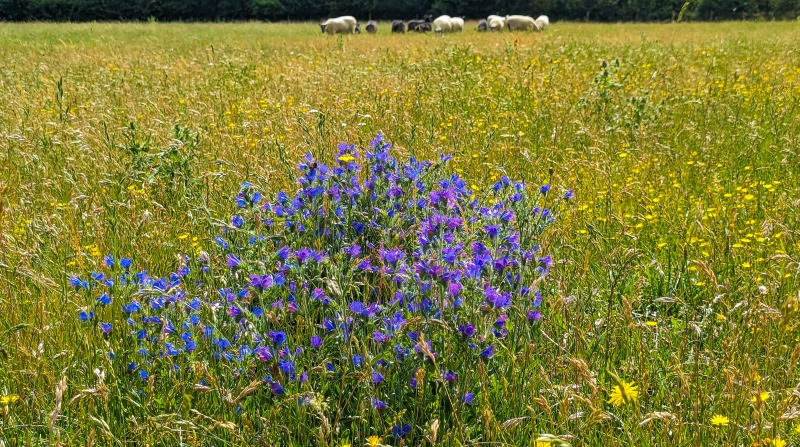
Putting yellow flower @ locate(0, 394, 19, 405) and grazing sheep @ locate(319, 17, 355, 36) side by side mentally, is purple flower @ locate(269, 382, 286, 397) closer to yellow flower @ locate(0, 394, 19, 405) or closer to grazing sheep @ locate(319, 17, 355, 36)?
yellow flower @ locate(0, 394, 19, 405)

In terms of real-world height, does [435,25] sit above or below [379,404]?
above

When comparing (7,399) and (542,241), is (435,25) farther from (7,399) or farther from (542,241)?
(7,399)

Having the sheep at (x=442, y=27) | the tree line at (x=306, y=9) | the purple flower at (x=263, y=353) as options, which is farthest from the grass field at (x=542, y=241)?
the tree line at (x=306, y=9)

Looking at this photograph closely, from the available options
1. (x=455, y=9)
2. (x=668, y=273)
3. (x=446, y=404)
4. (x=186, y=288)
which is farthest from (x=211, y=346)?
(x=455, y=9)

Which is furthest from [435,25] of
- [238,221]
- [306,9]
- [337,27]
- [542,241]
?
[238,221]

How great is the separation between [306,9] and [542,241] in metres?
49.0

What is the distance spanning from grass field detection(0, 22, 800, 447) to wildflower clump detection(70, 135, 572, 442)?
0.05 m

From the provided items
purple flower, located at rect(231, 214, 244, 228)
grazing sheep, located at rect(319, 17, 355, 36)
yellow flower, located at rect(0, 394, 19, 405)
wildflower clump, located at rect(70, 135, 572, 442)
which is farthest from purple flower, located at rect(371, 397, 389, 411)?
grazing sheep, located at rect(319, 17, 355, 36)

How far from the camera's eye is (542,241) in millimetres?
2584

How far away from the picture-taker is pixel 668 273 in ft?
8.94

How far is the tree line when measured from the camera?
137ft

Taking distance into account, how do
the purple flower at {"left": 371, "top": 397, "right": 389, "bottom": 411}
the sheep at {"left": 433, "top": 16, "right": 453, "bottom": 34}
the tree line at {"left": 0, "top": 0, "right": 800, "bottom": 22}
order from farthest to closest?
the tree line at {"left": 0, "top": 0, "right": 800, "bottom": 22} < the sheep at {"left": 433, "top": 16, "right": 453, "bottom": 34} < the purple flower at {"left": 371, "top": 397, "right": 389, "bottom": 411}

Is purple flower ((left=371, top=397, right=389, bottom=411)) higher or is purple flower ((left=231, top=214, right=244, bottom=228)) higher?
purple flower ((left=231, top=214, right=244, bottom=228))

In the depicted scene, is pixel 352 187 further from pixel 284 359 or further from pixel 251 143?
pixel 251 143
